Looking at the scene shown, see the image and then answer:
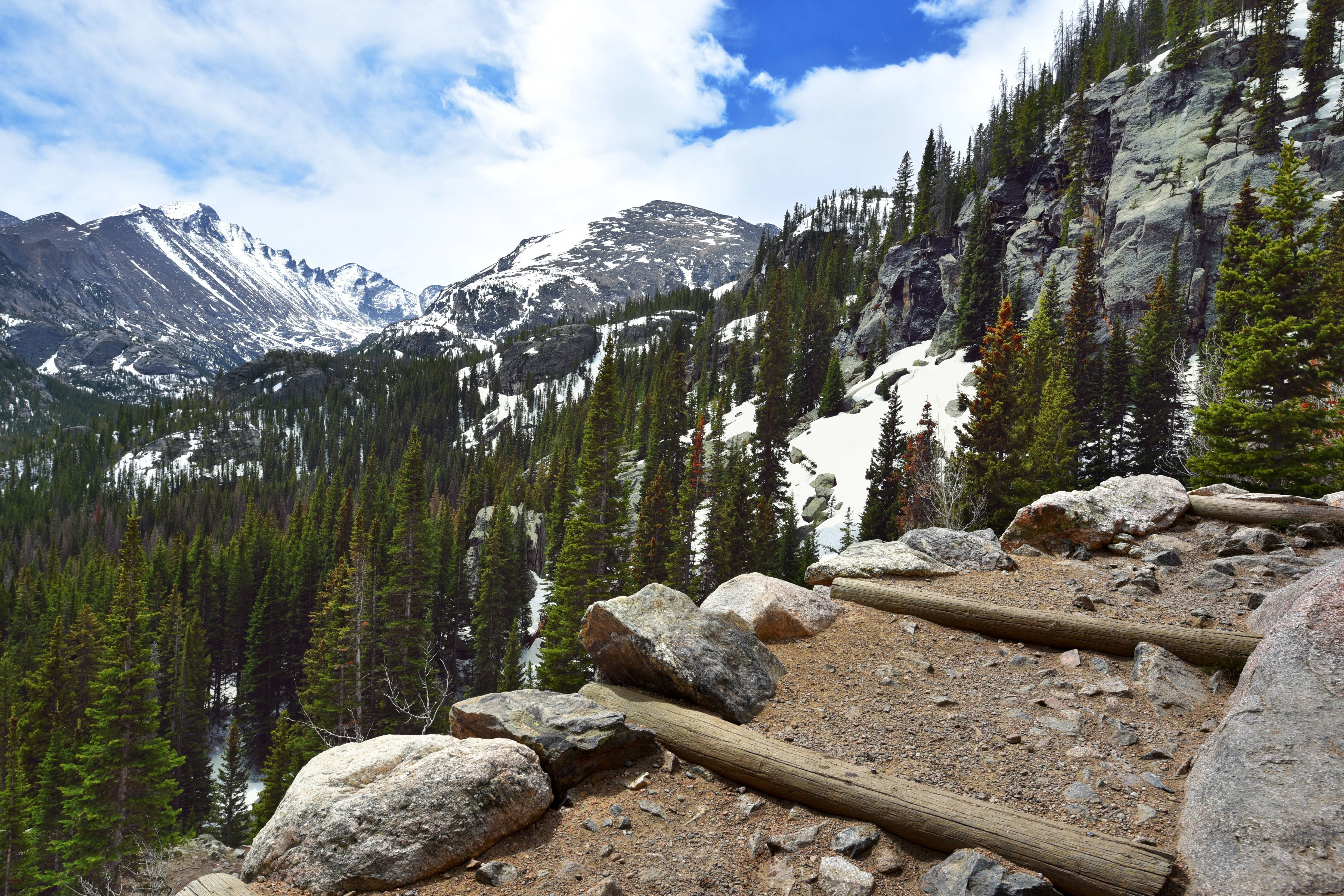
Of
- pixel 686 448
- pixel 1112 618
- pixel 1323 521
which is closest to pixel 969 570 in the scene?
pixel 1112 618

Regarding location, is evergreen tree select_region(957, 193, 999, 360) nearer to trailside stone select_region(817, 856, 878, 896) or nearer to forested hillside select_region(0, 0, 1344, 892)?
forested hillside select_region(0, 0, 1344, 892)

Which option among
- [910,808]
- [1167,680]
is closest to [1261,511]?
[1167,680]

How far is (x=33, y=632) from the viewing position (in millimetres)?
57562

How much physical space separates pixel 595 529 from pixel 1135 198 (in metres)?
66.2

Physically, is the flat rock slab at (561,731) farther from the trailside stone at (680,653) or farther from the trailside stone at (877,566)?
the trailside stone at (877,566)

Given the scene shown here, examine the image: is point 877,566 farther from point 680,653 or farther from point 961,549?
point 680,653

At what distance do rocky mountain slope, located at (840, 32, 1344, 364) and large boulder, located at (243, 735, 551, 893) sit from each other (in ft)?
223

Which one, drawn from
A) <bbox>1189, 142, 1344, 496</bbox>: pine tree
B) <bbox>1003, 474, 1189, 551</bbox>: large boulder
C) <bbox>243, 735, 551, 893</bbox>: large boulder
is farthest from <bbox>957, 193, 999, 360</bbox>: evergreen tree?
<bbox>243, 735, 551, 893</bbox>: large boulder

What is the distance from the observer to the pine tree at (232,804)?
119 ft

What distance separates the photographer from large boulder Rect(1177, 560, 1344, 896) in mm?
3568

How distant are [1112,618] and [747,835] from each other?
613 centimetres

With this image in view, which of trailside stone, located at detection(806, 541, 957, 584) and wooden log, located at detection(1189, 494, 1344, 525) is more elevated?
wooden log, located at detection(1189, 494, 1344, 525)

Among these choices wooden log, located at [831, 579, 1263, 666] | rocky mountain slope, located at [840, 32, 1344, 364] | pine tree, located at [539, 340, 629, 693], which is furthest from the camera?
rocky mountain slope, located at [840, 32, 1344, 364]

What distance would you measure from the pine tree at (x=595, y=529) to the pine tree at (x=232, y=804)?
23.5 metres
